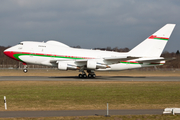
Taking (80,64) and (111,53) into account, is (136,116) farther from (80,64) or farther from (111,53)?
(111,53)

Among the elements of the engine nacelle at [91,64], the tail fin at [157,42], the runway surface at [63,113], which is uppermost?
the tail fin at [157,42]

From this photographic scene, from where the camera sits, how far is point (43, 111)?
1411 cm

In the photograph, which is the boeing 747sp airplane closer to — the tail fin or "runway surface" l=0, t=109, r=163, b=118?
the tail fin

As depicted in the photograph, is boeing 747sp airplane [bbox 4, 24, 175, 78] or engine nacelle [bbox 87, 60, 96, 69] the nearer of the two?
engine nacelle [bbox 87, 60, 96, 69]

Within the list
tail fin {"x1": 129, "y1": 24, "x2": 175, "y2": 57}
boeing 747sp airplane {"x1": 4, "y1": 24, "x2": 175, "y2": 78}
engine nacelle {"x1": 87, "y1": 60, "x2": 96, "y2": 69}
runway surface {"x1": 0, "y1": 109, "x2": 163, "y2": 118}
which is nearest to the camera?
runway surface {"x1": 0, "y1": 109, "x2": 163, "y2": 118}

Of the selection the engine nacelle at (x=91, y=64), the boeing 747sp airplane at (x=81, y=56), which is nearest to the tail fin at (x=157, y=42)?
the boeing 747sp airplane at (x=81, y=56)

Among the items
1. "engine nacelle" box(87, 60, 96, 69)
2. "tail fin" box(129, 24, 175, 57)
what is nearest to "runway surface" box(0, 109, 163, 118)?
"engine nacelle" box(87, 60, 96, 69)

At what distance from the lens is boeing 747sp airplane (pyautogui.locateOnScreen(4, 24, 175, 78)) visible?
38.3 metres

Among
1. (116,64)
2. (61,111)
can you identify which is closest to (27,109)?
(61,111)

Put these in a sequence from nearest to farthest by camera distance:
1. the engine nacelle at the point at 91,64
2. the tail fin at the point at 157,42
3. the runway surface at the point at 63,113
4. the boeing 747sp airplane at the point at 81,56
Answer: the runway surface at the point at 63,113 < the engine nacelle at the point at 91,64 < the boeing 747sp airplane at the point at 81,56 < the tail fin at the point at 157,42

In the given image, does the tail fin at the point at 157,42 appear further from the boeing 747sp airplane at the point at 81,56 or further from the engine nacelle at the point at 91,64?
the engine nacelle at the point at 91,64

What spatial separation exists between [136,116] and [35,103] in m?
7.62

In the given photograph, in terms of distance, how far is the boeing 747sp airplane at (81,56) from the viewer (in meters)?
38.3

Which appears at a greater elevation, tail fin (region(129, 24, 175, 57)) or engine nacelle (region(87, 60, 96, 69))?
tail fin (region(129, 24, 175, 57))
